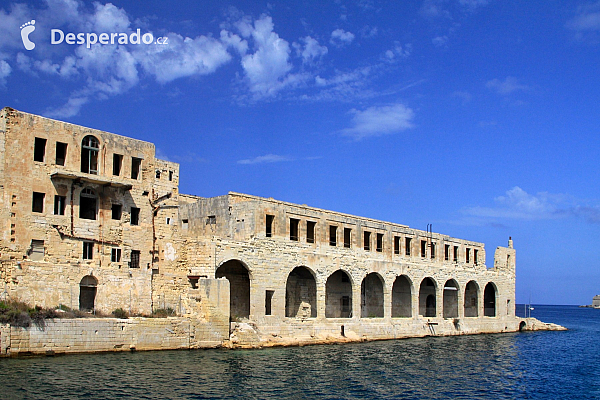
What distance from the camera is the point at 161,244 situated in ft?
116

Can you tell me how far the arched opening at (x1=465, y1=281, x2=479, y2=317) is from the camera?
181ft

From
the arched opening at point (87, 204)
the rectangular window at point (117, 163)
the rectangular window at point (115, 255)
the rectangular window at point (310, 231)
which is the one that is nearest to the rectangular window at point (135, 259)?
the rectangular window at point (115, 255)

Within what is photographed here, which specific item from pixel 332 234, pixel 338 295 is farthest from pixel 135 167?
pixel 338 295

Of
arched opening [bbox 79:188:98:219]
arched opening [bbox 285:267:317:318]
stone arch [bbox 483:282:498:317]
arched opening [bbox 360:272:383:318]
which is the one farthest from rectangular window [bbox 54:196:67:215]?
stone arch [bbox 483:282:498:317]

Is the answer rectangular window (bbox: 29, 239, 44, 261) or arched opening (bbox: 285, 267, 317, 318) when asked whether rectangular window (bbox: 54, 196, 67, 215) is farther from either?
arched opening (bbox: 285, 267, 317, 318)

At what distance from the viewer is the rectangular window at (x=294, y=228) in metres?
37.7

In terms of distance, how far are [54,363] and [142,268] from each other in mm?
10492

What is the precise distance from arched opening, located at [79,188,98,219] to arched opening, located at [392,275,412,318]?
2470cm

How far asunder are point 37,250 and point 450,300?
35.4 metres

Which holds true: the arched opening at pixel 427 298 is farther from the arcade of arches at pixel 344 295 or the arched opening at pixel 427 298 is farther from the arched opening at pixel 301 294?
the arched opening at pixel 301 294

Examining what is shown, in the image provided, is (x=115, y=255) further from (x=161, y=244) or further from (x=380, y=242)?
(x=380, y=242)

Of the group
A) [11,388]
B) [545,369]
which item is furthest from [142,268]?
[545,369]

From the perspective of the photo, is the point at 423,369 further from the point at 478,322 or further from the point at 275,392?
the point at 478,322

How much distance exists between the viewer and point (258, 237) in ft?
113
